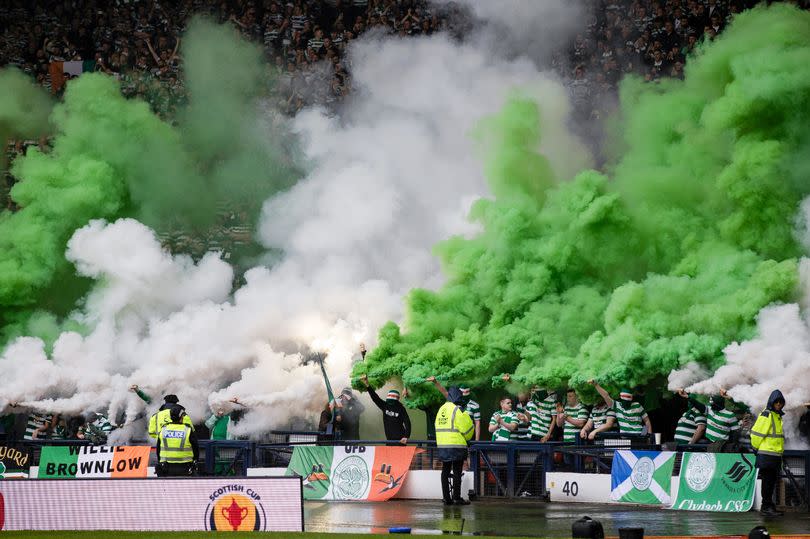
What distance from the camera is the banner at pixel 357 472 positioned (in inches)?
733

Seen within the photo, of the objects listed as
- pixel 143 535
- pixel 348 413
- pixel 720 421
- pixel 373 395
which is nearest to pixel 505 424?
pixel 373 395

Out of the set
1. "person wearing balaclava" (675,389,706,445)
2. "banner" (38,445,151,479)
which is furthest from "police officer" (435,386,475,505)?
"banner" (38,445,151,479)

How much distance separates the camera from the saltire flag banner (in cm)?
1666

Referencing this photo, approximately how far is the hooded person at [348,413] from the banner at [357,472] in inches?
114

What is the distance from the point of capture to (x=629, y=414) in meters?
18.7

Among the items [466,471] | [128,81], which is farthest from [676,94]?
[128,81]

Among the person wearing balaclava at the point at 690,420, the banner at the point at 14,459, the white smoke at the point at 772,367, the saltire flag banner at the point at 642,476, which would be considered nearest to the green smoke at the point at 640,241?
the white smoke at the point at 772,367

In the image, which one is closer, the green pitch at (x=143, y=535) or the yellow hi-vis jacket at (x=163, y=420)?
the green pitch at (x=143, y=535)

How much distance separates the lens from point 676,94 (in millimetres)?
21406

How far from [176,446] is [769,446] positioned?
688 cm

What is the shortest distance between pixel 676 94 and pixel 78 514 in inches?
502

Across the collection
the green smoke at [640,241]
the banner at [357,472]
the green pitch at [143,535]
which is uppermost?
the green smoke at [640,241]

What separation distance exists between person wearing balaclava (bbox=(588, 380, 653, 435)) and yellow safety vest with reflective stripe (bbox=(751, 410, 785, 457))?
132 inches

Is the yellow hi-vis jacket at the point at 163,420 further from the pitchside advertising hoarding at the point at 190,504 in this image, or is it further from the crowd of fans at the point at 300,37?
the crowd of fans at the point at 300,37
